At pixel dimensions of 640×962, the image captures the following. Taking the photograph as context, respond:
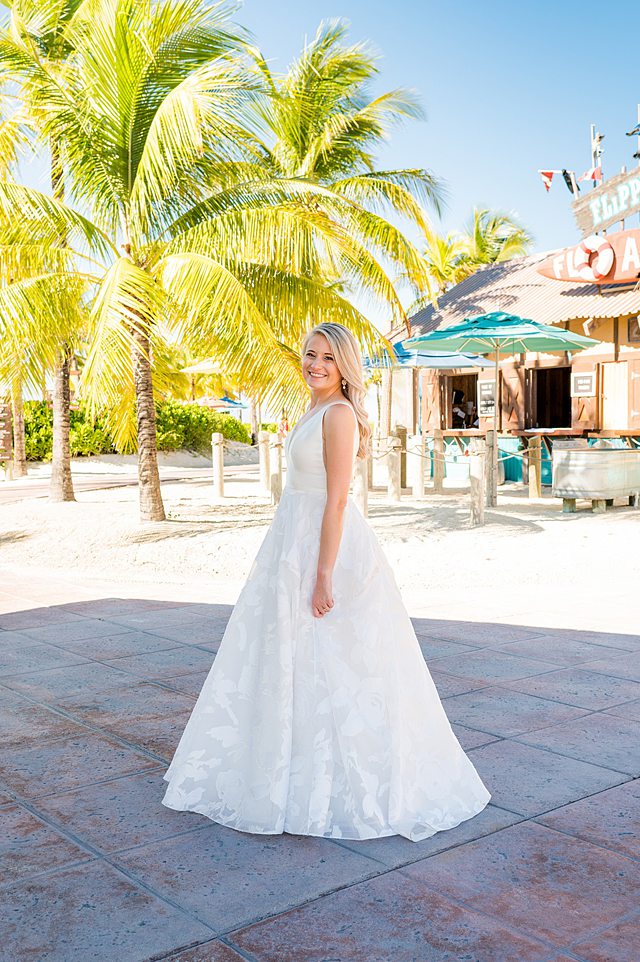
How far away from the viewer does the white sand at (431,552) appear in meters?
7.77

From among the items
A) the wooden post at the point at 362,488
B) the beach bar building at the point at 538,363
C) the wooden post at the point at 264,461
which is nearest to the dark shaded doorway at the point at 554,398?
the beach bar building at the point at 538,363

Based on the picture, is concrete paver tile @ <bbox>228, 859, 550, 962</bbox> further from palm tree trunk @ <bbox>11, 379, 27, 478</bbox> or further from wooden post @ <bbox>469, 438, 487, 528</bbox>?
palm tree trunk @ <bbox>11, 379, 27, 478</bbox>

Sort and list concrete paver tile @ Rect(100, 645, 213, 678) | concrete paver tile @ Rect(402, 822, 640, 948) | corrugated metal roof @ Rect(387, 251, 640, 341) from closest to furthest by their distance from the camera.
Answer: concrete paver tile @ Rect(402, 822, 640, 948) → concrete paver tile @ Rect(100, 645, 213, 678) → corrugated metal roof @ Rect(387, 251, 640, 341)

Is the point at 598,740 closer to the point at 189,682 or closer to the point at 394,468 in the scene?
the point at 189,682

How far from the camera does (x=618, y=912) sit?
106 inches

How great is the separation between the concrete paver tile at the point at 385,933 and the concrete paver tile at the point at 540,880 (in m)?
0.08

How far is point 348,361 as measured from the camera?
3311mm

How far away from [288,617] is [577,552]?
723 cm

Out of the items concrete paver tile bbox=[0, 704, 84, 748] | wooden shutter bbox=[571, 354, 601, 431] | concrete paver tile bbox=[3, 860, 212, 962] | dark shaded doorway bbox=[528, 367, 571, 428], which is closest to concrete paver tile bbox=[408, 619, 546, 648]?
concrete paver tile bbox=[0, 704, 84, 748]

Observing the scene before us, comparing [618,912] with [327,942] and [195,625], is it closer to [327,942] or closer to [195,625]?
[327,942]

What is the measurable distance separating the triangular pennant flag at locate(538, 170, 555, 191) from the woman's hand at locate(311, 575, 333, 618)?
18.6 metres

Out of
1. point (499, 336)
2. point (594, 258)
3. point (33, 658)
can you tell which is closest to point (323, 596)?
point (33, 658)

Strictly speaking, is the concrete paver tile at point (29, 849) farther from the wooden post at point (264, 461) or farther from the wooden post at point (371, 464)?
the wooden post at point (264, 461)

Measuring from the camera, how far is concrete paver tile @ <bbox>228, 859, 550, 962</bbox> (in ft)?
8.09
